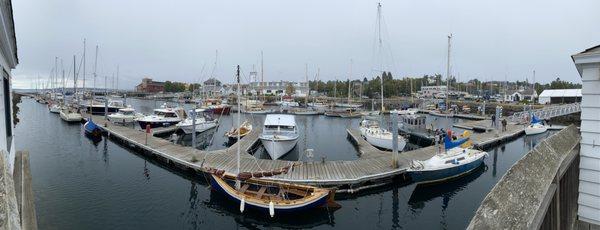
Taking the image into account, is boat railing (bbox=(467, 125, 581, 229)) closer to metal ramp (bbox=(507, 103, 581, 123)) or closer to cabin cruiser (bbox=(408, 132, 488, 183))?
cabin cruiser (bbox=(408, 132, 488, 183))

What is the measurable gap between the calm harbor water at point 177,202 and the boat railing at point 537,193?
407 inches

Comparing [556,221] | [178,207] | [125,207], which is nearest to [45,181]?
[125,207]

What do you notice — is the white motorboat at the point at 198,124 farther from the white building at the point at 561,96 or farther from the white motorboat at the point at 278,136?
the white building at the point at 561,96

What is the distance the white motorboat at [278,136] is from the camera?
26.8 metres

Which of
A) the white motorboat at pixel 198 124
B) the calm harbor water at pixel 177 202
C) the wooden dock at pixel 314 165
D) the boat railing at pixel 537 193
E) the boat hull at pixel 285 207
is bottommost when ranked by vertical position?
the calm harbor water at pixel 177 202

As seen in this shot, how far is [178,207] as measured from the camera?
1745 centimetres

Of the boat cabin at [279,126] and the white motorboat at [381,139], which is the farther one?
the white motorboat at [381,139]

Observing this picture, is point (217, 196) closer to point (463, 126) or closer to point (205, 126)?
point (205, 126)

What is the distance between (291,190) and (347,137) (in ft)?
87.4

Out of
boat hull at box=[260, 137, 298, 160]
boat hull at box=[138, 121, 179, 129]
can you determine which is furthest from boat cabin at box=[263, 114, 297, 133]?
boat hull at box=[138, 121, 179, 129]

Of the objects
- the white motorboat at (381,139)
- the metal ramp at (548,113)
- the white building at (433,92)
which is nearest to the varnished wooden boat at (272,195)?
the white motorboat at (381,139)

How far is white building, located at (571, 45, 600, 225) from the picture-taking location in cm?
595

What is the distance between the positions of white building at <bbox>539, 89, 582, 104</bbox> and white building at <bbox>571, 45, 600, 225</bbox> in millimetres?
82995

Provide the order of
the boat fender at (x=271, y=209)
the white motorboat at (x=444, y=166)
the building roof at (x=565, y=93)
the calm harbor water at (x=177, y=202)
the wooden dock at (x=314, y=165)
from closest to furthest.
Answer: the boat fender at (x=271, y=209)
the calm harbor water at (x=177, y=202)
the wooden dock at (x=314, y=165)
the white motorboat at (x=444, y=166)
the building roof at (x=565, y=93)
